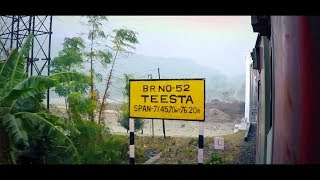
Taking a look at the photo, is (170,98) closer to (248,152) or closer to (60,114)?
(60,114)

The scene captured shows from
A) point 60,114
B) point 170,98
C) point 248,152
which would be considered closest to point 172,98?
point 170,98

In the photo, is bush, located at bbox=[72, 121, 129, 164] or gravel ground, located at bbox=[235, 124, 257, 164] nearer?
bush, located at bbox=[72, 121, 129, 164]

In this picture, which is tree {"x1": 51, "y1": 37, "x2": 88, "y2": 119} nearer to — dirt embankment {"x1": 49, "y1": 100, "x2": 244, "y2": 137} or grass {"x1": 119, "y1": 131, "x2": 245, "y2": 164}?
dirt embankment {"x1": 49, "y1": 100, "x2": 244, "y2": 137}

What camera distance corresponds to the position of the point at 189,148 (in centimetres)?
891

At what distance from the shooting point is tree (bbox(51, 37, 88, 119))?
7.58 m

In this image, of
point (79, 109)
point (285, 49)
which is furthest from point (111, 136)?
point (285, 49)

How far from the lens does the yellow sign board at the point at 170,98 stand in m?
5.21

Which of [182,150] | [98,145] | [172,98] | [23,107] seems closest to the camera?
[172,98]

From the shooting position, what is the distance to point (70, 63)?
7.97 meters

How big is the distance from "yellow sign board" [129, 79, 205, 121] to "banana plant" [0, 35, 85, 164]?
4.97 feet

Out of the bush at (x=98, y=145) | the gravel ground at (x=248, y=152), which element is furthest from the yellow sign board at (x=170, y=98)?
the gravel ground at (x=248, y=152)

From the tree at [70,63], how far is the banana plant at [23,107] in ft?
3.79

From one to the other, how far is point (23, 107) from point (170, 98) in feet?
10.1

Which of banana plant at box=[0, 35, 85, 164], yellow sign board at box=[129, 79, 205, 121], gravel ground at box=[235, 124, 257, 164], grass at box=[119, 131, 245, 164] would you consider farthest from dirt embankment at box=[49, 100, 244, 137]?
yellow sign board at box=[129, 79, 205, 121]
